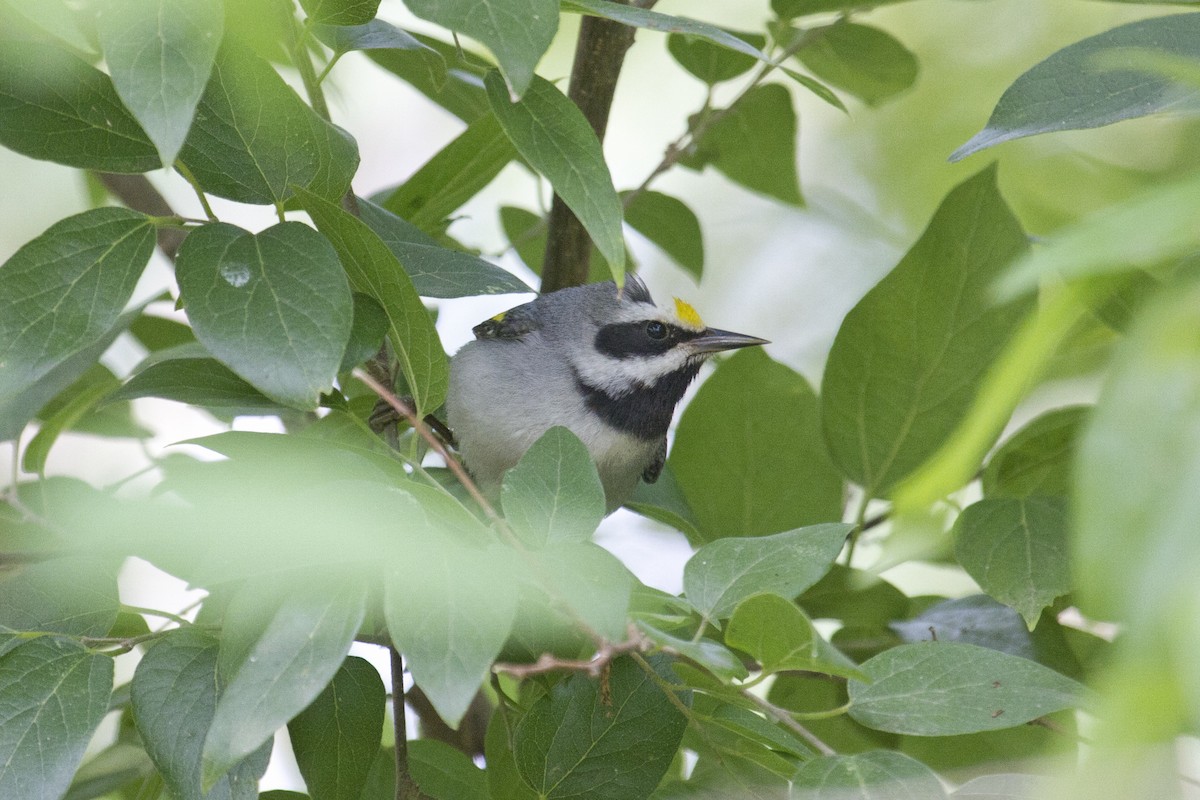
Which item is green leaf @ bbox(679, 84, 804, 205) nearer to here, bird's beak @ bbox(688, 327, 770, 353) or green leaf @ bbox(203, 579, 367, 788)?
bird's beak @ bbox(688, 327, 770, 353)

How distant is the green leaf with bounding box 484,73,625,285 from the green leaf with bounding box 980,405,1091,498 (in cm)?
93

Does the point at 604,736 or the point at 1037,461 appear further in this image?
the point at 1037,461

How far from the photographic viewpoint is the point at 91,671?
131 cm

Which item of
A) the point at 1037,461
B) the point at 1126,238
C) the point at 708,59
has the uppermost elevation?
the point at 708,59

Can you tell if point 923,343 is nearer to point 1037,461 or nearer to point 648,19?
point 1037,461

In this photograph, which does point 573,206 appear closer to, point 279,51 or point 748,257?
point 279,51

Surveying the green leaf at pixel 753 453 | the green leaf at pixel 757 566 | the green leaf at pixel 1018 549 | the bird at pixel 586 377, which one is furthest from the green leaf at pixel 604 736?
the bird at pixel 586 377

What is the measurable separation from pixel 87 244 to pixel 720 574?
31.6 inches

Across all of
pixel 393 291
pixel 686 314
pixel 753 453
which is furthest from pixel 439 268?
pixel 686 314

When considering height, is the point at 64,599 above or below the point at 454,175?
below

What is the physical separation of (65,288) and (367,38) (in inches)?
20.5

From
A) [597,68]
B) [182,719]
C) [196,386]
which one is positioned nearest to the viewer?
[182,719]

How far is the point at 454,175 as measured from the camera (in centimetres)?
198

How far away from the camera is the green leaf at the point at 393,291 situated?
1372mm
